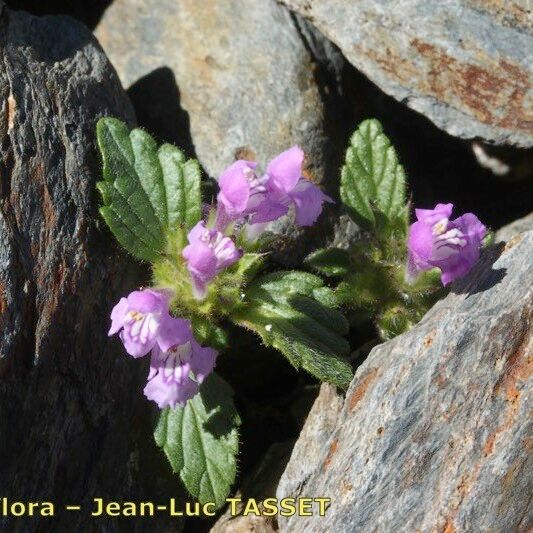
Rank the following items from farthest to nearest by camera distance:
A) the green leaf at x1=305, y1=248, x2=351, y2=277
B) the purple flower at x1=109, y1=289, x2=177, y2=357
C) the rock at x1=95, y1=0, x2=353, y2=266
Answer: the rock at x1=95, y1=0, x2=353, y2=266 < the green leaf at x1=305, y1=248, x2=351, y2=277 < the purple flower at x1=109, y1=289, x2=177, y2=357

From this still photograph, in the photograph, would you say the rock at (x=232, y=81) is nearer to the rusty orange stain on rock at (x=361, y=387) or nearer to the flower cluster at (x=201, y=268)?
the flower cluster at (x=201, y=268)

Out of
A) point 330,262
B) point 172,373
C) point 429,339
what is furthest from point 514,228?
point 172,373

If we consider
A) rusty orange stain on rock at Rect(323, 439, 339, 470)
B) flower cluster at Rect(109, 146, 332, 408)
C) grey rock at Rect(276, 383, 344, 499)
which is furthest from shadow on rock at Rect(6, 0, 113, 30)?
rusty orange stain on rock at Rect(323, 439, 339, 470)

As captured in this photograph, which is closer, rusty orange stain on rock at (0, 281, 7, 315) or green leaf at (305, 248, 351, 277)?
rusty orange stain on rock at (0, 281, 7, 315)

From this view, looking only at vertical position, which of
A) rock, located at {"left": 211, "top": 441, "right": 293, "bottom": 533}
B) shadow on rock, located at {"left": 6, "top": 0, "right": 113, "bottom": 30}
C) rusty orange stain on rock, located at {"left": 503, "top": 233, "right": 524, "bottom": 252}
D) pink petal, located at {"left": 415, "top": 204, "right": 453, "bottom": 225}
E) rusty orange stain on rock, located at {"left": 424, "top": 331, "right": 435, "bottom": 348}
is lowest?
rock, located at {"left": 211, "top": 441, "right": 293, "bottom": 533}

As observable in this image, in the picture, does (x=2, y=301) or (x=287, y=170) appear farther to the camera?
(x=287, y=170)

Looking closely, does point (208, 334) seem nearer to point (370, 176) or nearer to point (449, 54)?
point (370, 176)

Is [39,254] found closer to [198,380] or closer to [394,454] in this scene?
[198,380]

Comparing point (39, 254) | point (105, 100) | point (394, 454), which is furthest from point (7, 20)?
point (394, 454)

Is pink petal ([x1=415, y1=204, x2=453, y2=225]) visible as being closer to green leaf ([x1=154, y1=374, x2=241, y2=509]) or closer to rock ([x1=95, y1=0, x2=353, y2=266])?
rock ([x1=95, y1=0, x2=353, y2=266])
